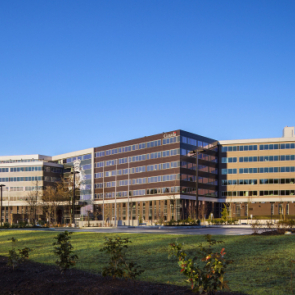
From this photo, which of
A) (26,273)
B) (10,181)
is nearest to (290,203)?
(10,181)

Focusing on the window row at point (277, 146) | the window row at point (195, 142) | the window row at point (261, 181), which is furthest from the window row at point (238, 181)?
the window row at point (195, 142)

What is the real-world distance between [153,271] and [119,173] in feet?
309

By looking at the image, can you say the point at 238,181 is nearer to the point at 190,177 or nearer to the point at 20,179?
the point at 190,177

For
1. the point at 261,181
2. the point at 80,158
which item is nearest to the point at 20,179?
the point at 80,158

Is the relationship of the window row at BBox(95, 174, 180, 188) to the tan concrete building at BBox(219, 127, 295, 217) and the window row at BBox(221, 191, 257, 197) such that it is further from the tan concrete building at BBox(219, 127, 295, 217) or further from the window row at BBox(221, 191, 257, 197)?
the window row at BBox(221, 191, 257, 197)

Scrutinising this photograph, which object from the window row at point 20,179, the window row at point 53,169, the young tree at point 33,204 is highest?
the window row at point 53,169

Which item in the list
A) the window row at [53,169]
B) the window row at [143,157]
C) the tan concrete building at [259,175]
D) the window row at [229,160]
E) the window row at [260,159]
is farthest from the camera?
the window row at [53,169]

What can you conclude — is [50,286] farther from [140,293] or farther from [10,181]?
[10,181]

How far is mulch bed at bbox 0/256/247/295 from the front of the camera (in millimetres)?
7957

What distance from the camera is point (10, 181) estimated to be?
120688 millimetres

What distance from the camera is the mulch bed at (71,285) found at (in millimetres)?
7957

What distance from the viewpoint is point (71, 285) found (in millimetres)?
8797

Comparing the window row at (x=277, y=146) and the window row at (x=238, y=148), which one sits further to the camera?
the window row at (x=238, y=148)

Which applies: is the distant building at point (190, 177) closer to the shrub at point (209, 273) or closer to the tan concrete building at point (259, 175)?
the tan concrete building at point (259, 175)
